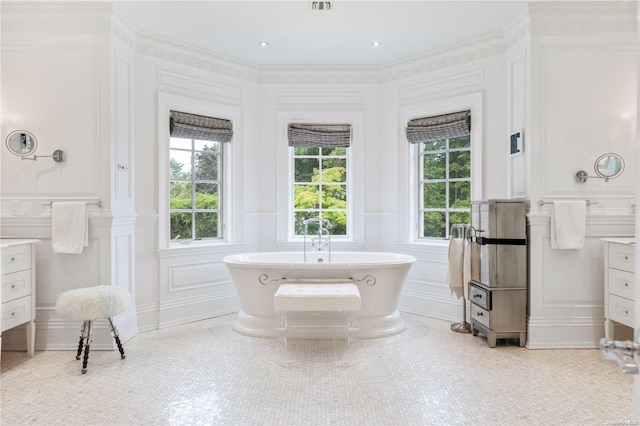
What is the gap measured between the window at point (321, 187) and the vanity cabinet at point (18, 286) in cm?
246

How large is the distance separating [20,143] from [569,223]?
163 inches

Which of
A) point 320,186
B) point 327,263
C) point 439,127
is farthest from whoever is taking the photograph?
point 320,186

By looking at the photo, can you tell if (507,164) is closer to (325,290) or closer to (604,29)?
(604,29)

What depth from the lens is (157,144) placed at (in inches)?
154

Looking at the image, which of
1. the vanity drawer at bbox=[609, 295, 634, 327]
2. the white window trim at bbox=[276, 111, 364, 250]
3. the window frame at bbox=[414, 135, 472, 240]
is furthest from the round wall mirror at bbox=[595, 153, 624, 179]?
the white window trim at bbox=[276, 111, 364, 250]

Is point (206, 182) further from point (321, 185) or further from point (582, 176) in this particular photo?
point (582, 176)

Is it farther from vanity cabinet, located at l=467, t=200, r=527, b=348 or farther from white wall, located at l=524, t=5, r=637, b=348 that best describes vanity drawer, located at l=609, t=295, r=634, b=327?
vanity cabinet, located at l=467, t=200, r=527, b=348

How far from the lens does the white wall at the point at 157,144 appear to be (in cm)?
326

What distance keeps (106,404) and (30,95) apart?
235cm

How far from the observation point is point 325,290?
326 centimetres

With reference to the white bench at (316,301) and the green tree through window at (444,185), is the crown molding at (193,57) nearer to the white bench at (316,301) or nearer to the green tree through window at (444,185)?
the green tree through window at (444,185)

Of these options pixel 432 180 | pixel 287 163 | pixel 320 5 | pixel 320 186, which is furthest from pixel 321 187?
pixel 320 5

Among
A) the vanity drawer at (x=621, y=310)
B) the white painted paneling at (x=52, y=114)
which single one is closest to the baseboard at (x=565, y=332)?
the vanity drawer at (x=621, y=310)

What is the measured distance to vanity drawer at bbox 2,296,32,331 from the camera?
284cm
